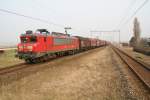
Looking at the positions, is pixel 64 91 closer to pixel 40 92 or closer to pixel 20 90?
pixel 40 92

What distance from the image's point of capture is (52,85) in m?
10.2

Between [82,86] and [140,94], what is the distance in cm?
293

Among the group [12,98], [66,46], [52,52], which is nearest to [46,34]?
[52,52]

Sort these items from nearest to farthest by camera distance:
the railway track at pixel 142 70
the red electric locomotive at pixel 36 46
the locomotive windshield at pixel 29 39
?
the railway track at pixel 142 70, the red electric locomotive at pixel 36 46, the locomotive windshield at pixel 29 39

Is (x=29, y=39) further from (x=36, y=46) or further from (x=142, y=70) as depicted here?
(x=142, y=70)

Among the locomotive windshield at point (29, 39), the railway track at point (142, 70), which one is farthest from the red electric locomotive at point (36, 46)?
the railway track at point (142, 70)

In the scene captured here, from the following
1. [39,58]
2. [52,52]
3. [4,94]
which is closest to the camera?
[4,94]

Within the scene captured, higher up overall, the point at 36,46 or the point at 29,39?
the point at 29,39

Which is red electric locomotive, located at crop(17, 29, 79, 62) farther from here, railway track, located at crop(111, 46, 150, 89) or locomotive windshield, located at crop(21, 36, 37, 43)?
railway track, located at crop(111, 46, 150, 89)

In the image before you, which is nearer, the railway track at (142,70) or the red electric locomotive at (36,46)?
the railway track at (142,70)

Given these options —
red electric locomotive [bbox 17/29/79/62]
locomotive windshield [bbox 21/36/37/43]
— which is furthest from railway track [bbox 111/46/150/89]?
locomotive windshield [bbox 21/36/37/43]

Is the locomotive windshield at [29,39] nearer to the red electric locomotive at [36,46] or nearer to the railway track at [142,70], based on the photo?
the red electric locomotive at [36,46]

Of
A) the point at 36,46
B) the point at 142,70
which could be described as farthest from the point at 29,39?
the point at 142,70

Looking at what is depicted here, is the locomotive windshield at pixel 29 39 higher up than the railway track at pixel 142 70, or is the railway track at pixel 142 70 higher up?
the locomotive windshield at pixel 29 39
